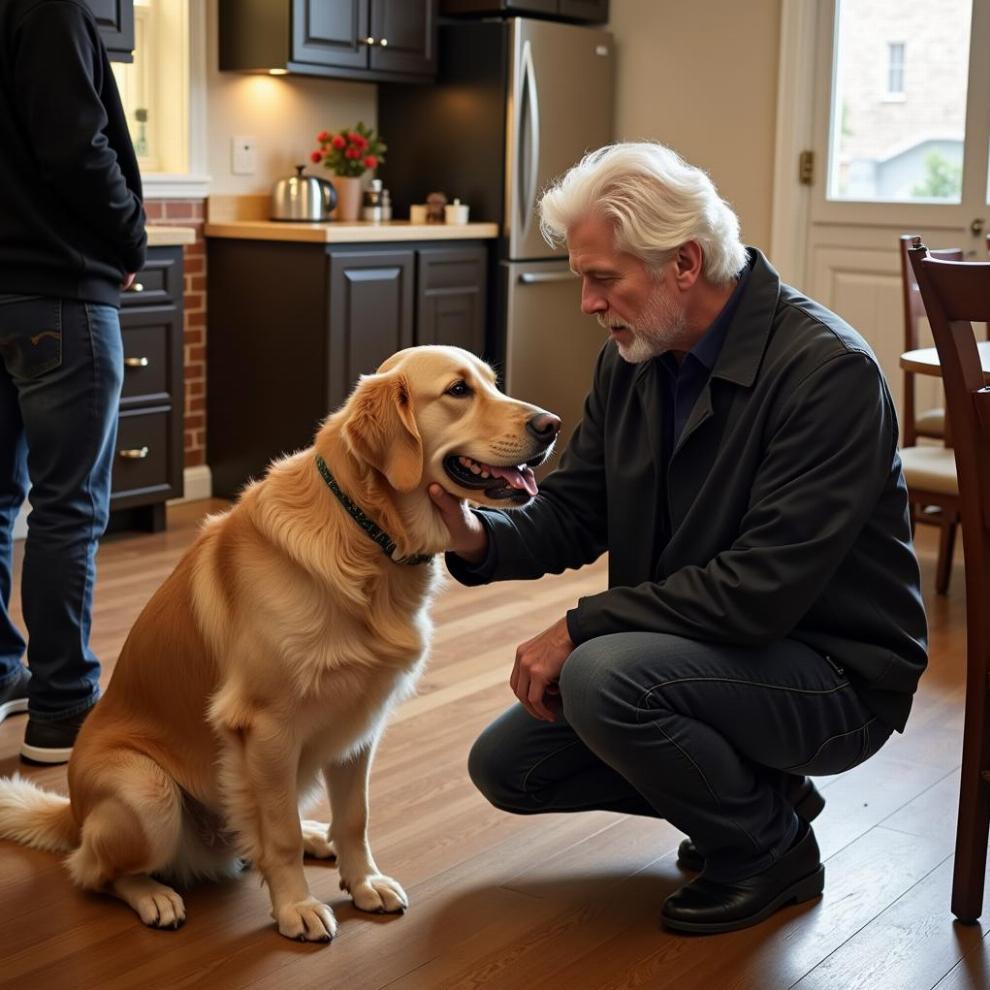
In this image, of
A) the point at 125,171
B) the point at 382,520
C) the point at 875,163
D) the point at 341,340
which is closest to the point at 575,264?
the point at 382,520

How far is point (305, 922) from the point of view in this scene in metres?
1.92

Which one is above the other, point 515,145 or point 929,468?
point 515,145

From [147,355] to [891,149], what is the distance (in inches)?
107

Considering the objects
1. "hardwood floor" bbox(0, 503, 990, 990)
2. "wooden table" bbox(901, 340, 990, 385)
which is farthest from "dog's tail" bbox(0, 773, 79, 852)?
"wooden table" bbox(901, 340, 990, 385)

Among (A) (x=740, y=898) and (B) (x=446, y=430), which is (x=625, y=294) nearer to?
(B) (x=446, y=430)

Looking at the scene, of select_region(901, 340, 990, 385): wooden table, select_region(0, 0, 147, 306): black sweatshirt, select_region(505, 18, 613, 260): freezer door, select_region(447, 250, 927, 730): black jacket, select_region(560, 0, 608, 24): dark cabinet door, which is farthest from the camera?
select_region(560, 0, 608, 24): dark cabinet door

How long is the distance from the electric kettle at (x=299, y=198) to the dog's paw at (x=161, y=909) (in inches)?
127

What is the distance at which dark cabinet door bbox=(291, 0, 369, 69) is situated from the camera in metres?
4.59

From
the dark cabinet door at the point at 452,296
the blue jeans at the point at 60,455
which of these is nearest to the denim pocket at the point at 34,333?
the blue jeans at the point at 60,455

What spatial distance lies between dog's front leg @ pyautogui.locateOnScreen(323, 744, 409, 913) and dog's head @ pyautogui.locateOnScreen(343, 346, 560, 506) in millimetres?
446

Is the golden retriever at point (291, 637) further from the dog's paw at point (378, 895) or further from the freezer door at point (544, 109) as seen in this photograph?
the freezer door at point (544, 109)

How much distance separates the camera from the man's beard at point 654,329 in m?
1.96

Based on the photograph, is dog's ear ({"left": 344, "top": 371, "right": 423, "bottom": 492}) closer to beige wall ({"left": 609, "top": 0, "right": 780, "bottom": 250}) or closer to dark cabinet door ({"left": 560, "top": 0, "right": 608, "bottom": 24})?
beige wall ({"left": 609, "top": 0, "right": 780, "bottom": 250})

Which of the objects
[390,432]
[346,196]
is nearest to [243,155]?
[346,196]
